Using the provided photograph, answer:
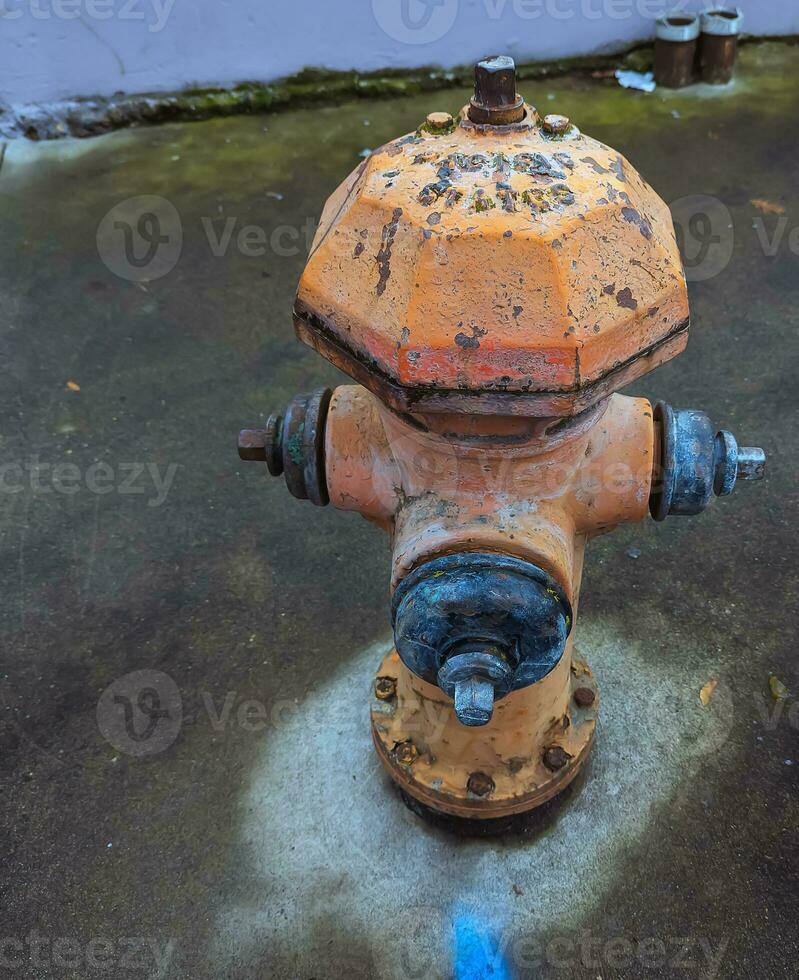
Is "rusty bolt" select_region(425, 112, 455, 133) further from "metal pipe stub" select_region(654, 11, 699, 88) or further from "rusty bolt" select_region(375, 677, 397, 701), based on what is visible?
"metal pipe stub" select_region(654, 11, 699, 88)

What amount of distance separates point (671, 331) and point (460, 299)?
31 cm

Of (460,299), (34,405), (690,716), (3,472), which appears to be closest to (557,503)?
(460,299)

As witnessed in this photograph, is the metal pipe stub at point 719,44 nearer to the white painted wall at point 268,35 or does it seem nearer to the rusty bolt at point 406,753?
the white painted wall at point 268,35

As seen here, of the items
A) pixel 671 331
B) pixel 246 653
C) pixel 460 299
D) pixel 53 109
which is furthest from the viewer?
pixel 53 109

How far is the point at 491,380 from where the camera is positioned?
1021 mm

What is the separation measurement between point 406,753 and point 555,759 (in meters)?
0.33

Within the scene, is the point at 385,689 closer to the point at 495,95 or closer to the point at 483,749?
the point at 483,749

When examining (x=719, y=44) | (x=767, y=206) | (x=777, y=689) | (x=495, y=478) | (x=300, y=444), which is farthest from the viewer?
(x=719, y=44)

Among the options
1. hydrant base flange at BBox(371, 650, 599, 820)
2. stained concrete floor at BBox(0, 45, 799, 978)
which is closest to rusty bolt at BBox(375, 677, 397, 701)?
hydrant base flange at BBox(371, 650, 599, 820)

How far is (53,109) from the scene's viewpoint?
461cm

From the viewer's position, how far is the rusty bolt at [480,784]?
69.2 inches

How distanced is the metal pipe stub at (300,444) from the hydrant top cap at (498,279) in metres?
0.26

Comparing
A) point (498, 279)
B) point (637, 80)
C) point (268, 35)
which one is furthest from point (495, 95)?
point (637, 80)

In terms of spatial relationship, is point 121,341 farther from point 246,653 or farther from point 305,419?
point 305,419
